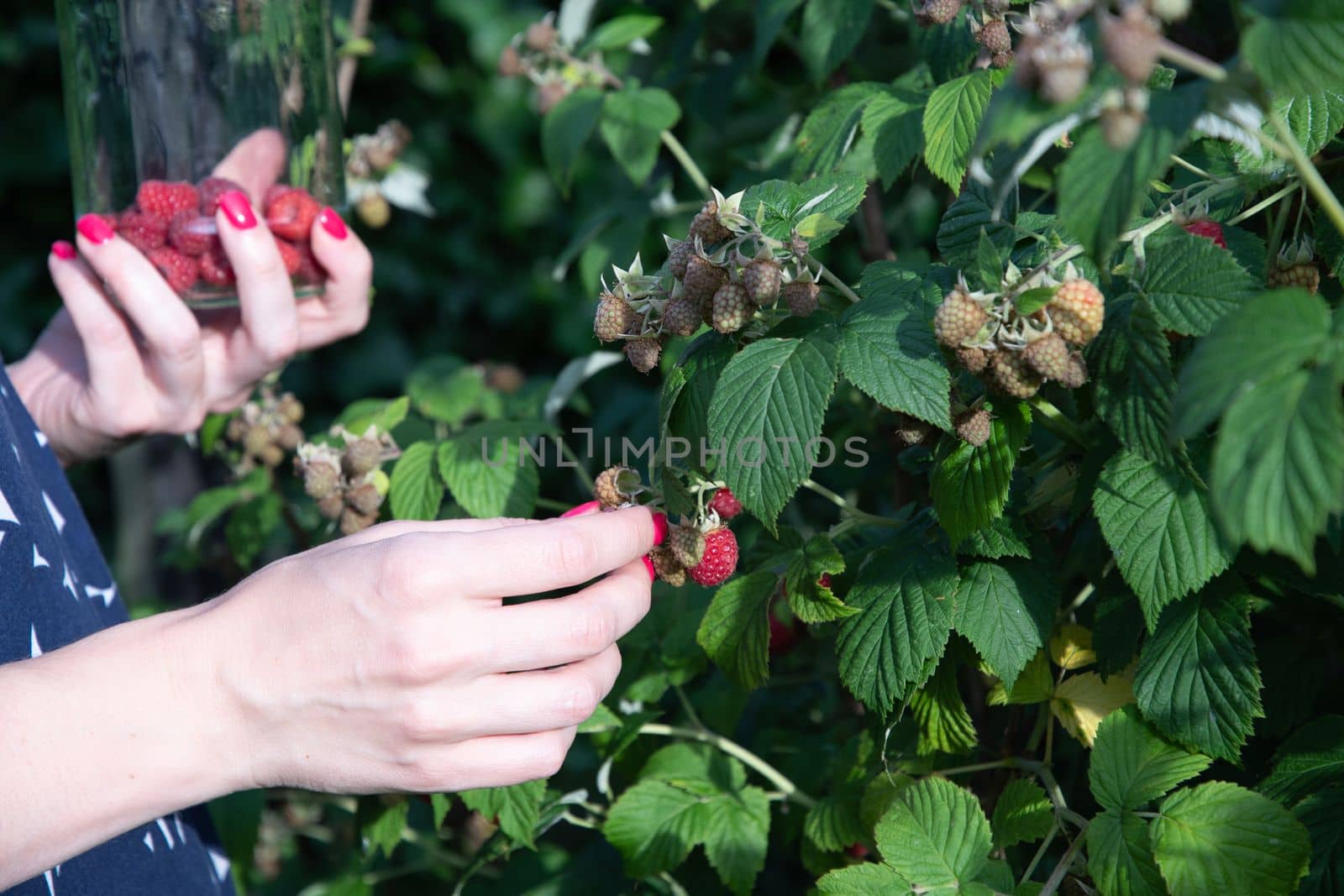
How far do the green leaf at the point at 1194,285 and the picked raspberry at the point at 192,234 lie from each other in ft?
3.63

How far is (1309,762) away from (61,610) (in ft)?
3.44

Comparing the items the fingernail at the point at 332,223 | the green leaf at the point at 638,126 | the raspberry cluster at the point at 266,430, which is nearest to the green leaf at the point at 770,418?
the green leaf at the point at 638,126

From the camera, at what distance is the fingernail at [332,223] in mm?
1432

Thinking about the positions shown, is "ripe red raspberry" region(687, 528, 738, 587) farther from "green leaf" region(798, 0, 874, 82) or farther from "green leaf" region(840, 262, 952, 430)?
"green leaf" region(798, 0, 874, 82)

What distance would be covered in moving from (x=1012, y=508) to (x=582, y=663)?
1.17 feet

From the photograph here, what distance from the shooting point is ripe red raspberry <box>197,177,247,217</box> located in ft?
4.54

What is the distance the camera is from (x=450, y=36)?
9.57 feet

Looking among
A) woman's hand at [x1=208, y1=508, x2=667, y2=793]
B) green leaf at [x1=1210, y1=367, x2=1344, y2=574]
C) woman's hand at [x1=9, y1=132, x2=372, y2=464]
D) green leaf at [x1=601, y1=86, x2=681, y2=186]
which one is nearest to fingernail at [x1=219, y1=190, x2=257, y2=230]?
woman's hand at [x1=9, y1=132, x2=372, y2=464]

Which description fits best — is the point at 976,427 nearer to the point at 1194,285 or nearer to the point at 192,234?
the point at 1194,285

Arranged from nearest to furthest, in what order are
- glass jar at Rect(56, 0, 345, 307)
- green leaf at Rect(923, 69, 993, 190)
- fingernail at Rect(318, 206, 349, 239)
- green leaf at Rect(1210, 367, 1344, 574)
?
green leaf at Rect(1210, 367, 1344, 574)
green leaf at Rect(923, 69, 993, 190)
fingernail at Rect(318, 206, 349, 239)
glass jar at Rect(56, 0, 345, 307)

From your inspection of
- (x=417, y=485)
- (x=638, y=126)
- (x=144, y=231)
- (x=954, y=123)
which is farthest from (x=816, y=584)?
(x=144, y=231)

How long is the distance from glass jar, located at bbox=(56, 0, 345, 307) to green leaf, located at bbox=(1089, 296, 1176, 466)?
1.09 metres

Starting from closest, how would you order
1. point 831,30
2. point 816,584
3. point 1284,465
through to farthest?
1. point 1284,465
2. point 816,584
3. point 831,30

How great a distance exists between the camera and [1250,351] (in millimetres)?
533
